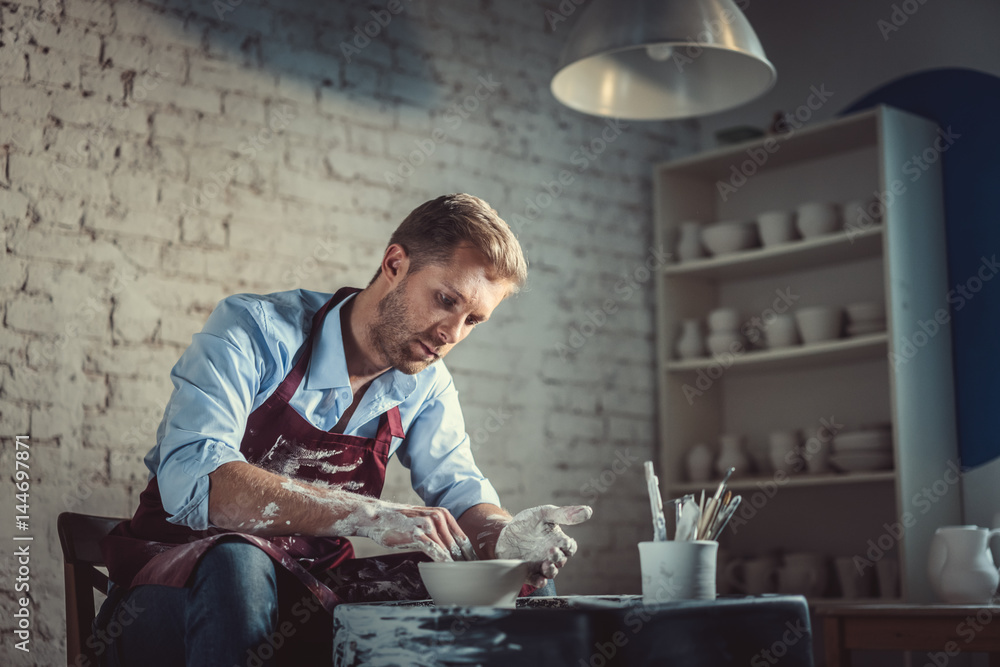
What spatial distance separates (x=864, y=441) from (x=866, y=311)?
0.44 metres

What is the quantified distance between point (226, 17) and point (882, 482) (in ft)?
8.84

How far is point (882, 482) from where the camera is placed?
11.8 ft

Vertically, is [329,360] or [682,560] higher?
[329,360]

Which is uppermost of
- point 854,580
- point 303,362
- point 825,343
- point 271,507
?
point 825,343

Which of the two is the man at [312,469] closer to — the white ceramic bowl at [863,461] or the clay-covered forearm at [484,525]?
the clay-covered forearm at [484,525]

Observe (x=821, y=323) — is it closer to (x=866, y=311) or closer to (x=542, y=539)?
(x=866, y=311)

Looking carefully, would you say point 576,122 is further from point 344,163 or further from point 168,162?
point 168,162

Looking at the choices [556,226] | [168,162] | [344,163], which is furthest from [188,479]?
[556,226]

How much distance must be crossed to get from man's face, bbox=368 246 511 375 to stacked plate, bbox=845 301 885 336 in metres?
1.83

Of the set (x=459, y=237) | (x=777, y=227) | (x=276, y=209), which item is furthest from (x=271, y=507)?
(x=777, y=227)

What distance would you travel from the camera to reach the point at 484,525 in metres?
2.09

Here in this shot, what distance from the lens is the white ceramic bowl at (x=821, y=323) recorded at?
140 inches

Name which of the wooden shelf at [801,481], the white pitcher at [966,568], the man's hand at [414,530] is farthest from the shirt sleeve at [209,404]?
the wooden shelf at [801,481]

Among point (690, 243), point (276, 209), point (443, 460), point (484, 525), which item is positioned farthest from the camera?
point (690, 243)
